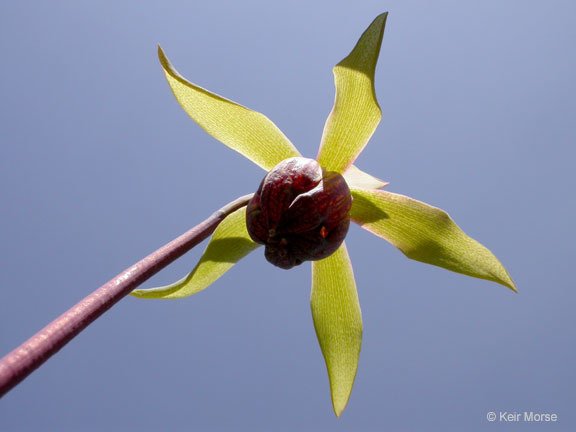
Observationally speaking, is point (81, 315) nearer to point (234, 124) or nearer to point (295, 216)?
point (295, 216)

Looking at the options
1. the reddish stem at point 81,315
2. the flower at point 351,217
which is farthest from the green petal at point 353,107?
the reddish stem at point 81,315

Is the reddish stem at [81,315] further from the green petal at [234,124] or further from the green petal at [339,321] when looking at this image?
the green petal at [339,321]

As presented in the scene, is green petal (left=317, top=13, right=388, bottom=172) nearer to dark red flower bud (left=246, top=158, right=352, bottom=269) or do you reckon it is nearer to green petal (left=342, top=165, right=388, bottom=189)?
green petal (left=342, top=165, right=388, bottom=189)

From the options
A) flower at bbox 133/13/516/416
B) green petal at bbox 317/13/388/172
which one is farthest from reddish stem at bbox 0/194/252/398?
green petal at bbox 317/13/388/172

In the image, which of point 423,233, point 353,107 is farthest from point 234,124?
point 423,233

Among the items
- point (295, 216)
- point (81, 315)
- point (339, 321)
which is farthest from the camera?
point (339, 321)

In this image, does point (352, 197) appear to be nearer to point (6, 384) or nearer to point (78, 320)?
point (78, 320)

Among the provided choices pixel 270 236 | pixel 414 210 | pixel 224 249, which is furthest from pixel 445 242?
pixel 224 249

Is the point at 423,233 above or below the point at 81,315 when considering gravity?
above
